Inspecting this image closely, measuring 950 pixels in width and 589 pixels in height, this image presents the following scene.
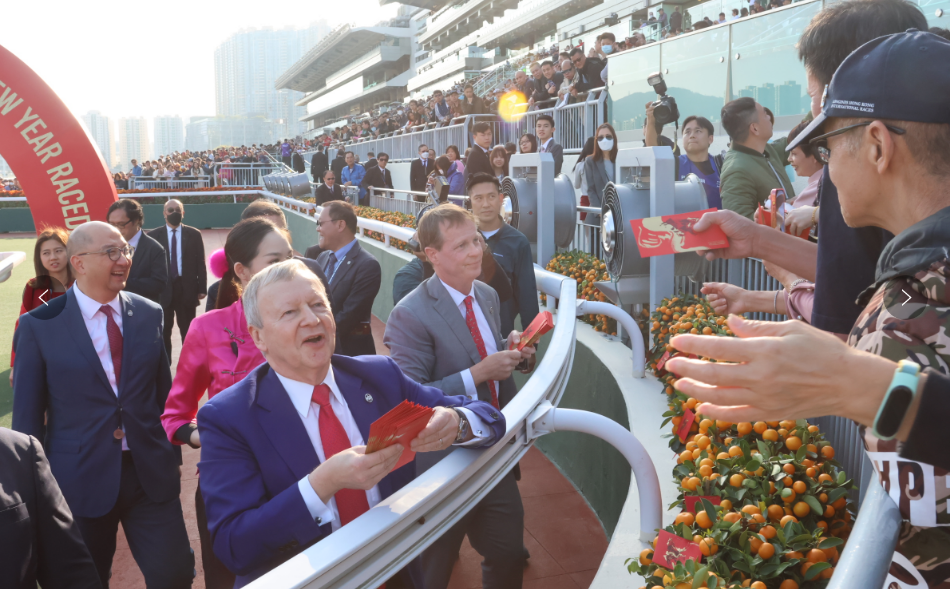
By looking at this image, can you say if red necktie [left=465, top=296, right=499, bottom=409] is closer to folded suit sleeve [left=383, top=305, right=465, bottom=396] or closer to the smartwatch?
folded suit sleeve [left=383, top=305, right=465, bottom=396]

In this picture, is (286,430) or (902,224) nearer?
(902,224)

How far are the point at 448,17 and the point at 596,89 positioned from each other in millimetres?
54494

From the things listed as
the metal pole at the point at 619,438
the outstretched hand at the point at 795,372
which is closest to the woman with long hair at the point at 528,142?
the metal pole at the point at 619,438

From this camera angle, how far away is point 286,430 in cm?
200

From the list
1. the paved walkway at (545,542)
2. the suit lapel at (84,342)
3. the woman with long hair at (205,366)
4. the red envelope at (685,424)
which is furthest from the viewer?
the paved walkway at (545,542)

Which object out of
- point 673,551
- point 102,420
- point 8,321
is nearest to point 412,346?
point 102,420

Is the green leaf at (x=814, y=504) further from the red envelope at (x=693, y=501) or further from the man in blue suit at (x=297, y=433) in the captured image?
the man in blue suit at (x=297, y=433)

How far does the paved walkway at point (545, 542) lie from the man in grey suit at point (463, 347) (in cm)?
86

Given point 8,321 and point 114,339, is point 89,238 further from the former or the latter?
point 8,321

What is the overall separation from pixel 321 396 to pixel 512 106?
15.1 metres

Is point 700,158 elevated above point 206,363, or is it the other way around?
point 700,158

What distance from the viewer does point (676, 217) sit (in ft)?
7.64

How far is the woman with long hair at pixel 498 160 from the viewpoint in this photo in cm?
973

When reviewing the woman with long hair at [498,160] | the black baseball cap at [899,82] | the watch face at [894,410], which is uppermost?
the woman with long hair at [498,160]
